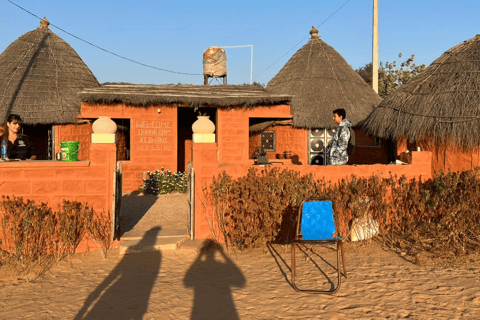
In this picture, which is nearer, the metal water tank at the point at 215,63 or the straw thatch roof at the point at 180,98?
the straw thatch roof at the point at 180,98

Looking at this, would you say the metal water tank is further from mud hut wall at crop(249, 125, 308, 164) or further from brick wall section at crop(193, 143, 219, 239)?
brick wall section at crop(193, 143, 219, 239)

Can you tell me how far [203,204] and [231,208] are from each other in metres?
0.41

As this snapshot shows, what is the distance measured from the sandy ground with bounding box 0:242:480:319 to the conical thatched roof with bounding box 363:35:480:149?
12.5ft

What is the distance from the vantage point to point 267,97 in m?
11.4

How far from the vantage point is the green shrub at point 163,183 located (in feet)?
35.4

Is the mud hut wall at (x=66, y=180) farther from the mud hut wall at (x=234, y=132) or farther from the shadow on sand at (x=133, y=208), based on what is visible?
the mud hut wall at (x=234, y=132)

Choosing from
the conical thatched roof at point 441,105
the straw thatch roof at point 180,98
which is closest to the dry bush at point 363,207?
the conical thatched roof at point 441,105

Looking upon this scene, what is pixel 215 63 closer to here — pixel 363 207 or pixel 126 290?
pixel 363 207

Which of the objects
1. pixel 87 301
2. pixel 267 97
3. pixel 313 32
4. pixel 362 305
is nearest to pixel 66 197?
pixel 87 301

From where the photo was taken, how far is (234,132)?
38.4ft

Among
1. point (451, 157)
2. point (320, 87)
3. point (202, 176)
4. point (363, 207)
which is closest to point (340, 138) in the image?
point (363, 207)

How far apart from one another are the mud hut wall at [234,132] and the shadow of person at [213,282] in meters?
6.20

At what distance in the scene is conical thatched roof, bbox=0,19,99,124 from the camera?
37.6 ft

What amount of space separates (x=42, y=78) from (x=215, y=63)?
1021 cm
